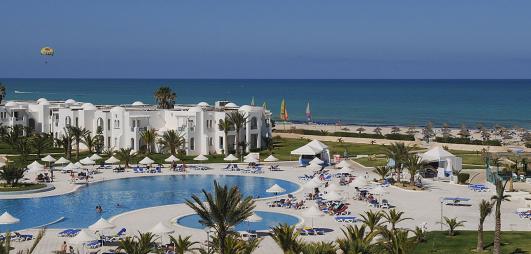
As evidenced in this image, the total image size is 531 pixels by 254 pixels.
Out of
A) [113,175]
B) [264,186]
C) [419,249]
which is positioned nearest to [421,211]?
[419,249]

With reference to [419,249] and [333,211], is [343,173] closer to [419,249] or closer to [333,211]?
[333,211]

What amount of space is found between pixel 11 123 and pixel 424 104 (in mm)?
122988

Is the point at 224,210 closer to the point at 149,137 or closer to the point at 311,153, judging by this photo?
the point at 311,153

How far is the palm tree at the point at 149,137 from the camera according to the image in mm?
63312

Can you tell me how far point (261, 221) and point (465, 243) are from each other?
1007 cm

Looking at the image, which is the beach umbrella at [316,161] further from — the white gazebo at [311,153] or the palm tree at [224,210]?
the palm tree at [224,210]

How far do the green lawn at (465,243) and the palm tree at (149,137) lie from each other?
3611 cm

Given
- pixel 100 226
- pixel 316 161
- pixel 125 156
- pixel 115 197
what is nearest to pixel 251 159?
pixel 316 161

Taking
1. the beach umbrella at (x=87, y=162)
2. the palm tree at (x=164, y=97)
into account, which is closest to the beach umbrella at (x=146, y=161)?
the beach umbrella at (x=87, y=162)

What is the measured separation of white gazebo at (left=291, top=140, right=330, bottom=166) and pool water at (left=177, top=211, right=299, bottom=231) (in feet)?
67.2

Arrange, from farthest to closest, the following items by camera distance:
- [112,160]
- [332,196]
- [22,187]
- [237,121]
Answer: [237,121], [112,160], [22,187], [332,196]

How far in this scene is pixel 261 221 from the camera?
116ft

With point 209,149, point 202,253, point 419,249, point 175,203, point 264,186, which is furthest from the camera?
point 209,149

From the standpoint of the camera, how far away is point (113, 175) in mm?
51875
